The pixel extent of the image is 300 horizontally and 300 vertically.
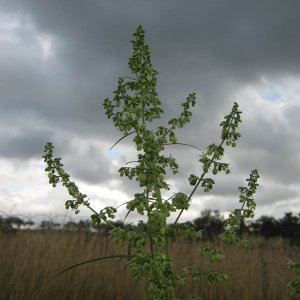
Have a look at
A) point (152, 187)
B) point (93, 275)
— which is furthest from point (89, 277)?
point (152, 187)

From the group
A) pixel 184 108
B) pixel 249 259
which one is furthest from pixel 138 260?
pixel 249 259

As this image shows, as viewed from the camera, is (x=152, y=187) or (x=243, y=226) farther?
(x=243, y=226)

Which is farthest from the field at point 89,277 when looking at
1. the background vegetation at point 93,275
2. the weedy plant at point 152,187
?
the weedy plant at point 152,187

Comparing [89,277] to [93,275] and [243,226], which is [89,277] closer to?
[93,275]

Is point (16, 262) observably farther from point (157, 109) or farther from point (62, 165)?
point (157, 109)

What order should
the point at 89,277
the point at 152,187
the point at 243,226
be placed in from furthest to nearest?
the point at 243,226
the point at 89,277
the point at 152,187

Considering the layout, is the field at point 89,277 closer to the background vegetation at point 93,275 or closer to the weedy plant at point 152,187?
the background vegetation at point 93,275

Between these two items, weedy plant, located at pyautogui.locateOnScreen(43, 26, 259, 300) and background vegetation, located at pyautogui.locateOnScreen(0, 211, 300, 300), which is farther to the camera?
background vegetation, located at pyautogui.locateOnScreen(0, 211, 300, 300)

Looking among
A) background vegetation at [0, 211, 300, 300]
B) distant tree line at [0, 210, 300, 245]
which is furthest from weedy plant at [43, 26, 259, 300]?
distant tree line at [0, 210, 300, 245]

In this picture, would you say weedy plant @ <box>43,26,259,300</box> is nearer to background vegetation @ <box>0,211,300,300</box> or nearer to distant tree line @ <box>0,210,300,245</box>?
background vegetation @ <box>0,211,300,300</box>

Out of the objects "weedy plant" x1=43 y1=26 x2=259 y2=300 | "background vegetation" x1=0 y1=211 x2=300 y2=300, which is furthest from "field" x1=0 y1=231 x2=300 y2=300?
"weedy plant" x1=43 y1=26 x2=259 y2=300

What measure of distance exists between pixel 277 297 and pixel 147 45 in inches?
233

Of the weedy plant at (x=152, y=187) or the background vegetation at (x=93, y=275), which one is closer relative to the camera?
the weedy plant at (x=152, y=187)

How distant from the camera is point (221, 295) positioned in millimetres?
8180
